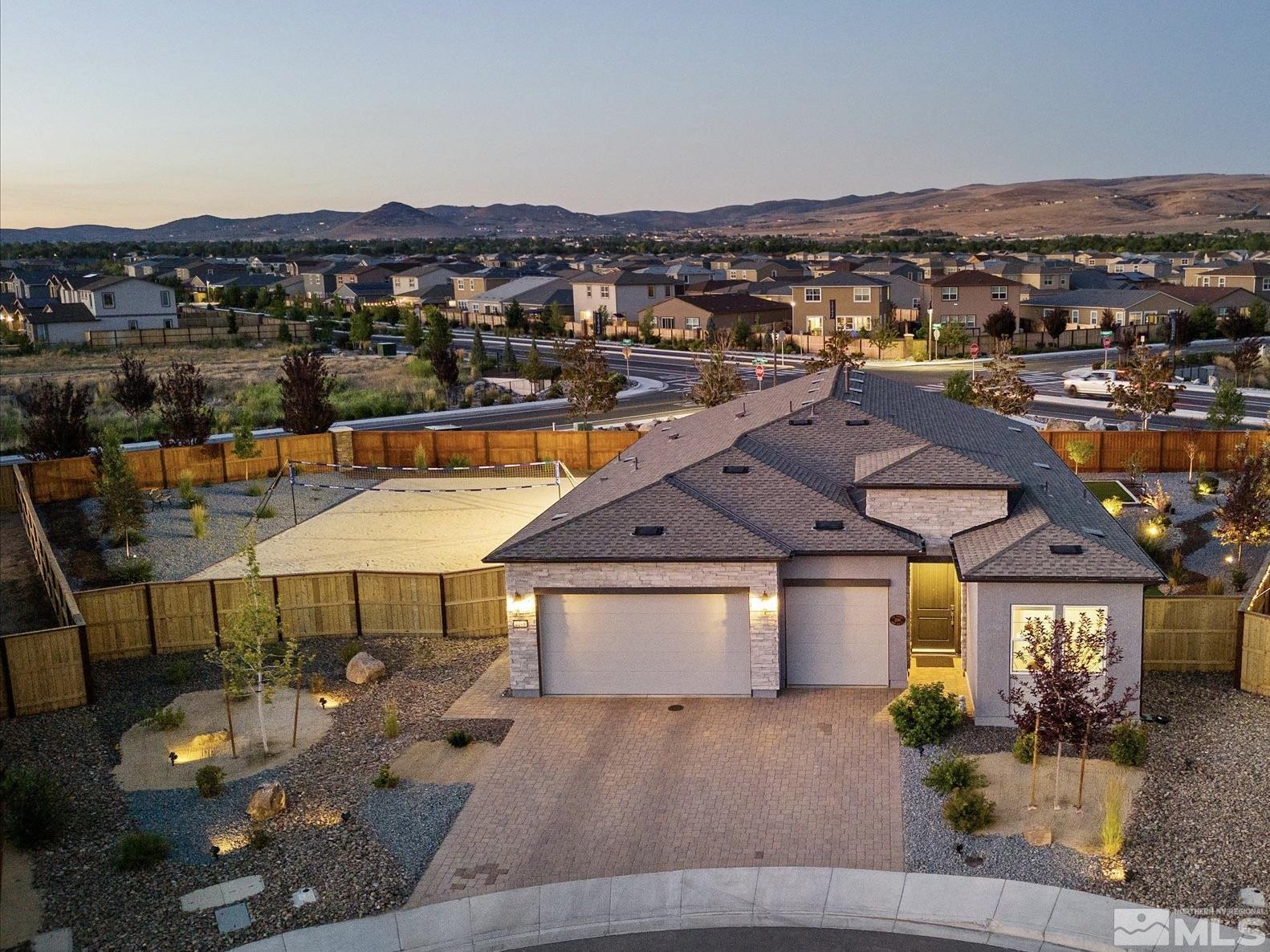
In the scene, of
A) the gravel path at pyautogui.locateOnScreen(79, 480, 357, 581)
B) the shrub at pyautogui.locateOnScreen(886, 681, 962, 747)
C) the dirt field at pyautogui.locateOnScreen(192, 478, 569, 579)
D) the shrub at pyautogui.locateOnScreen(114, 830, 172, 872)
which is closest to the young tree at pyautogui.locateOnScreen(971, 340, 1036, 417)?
the dirt field at pyautogui.locateOnScreen(192, 478, 569, 579)

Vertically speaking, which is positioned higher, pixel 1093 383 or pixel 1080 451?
pixel 1080 451

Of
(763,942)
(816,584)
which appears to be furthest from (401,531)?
(763,942)

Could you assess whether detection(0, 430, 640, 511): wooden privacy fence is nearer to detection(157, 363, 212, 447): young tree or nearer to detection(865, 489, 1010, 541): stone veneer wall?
detection(157, 363, 212, 447): young tree

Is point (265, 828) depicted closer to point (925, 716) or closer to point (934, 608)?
point (925, 716)

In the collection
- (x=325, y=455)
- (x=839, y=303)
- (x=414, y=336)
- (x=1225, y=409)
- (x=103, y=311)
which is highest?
(x=103, y=311)

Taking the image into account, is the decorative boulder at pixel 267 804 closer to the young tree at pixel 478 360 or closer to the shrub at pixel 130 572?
the shrub at pixel 130 572

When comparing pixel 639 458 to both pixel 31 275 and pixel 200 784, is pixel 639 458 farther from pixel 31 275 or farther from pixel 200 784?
pixel 31 275
